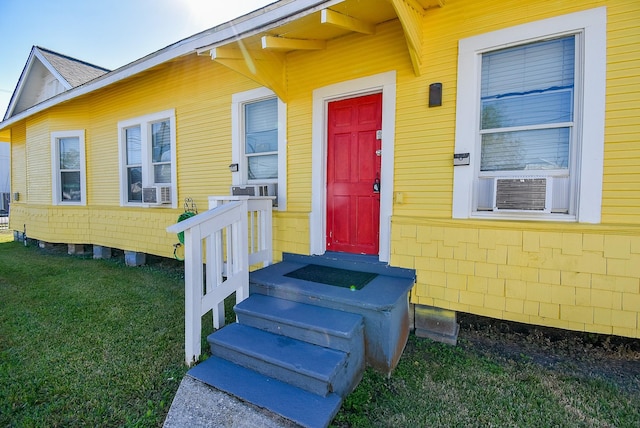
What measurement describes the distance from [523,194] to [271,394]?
8.35ft

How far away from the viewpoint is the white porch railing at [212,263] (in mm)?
2496

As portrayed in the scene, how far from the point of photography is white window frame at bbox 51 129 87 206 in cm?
667

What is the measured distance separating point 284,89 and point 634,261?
3811 mm

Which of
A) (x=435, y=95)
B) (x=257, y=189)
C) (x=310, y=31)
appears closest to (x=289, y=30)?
(x=310, y=31)

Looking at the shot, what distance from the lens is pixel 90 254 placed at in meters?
7.10

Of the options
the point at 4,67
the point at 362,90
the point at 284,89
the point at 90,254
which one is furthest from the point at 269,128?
the point at 4,67

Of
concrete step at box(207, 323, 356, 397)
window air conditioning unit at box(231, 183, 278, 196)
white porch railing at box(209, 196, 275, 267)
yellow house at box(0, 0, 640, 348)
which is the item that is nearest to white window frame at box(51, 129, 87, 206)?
yellow house at box(0, 0, 640, 348)

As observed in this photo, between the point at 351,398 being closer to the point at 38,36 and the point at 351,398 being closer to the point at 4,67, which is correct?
the point at 38,36

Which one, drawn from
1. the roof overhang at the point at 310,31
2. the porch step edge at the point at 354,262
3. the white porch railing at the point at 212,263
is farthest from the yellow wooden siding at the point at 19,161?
the porch step edge at the point at 354,262

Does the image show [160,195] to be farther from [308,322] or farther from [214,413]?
[214,413]

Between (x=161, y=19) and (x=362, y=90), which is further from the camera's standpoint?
(x=161, y=19)

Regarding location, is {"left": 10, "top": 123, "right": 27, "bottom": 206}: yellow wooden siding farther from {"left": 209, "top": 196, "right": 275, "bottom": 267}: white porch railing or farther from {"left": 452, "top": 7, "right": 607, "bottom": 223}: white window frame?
{"left": 452, "top": 7, "right": 607, "bottom": 223}: white window frame

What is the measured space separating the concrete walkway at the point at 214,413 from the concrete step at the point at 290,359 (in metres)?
0.28

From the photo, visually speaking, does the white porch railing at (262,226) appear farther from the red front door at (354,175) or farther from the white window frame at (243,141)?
the red front door at (354,175)
